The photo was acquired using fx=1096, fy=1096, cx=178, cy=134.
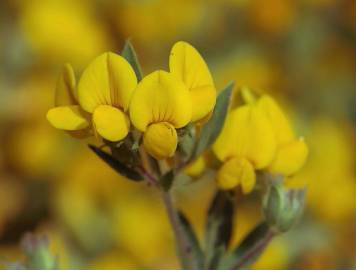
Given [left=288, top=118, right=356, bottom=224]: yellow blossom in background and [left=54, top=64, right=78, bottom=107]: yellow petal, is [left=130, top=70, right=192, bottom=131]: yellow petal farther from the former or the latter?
[left=288, top=118, right=356, bottom=224]: yellow blossom in background

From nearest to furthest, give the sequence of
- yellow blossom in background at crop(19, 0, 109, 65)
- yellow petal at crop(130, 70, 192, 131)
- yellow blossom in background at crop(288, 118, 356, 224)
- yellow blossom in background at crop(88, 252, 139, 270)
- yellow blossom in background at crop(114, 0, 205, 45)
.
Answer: yellow petal at crop(130, 70, 192, 131)
yellow blossom in background at crop(88, 252, 139, 270)
yellow blossom in background at crop(288, 118, 356, 224)
yellow blossom in background at crop(19, 0, 109, 65)
yellow blossom in background at crop(114, 0, 205, 45)

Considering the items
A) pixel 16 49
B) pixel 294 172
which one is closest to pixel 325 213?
pixel 16 49

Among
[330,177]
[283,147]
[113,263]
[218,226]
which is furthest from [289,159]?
[330,177]

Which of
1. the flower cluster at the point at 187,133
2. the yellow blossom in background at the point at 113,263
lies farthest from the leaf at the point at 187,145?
the yellow blossom in background at the point at 113,263

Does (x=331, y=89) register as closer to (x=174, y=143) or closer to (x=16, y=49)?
(x=16, y=49)

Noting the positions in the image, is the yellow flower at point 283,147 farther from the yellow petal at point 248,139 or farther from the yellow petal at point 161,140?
the yellow petal at point 161,140

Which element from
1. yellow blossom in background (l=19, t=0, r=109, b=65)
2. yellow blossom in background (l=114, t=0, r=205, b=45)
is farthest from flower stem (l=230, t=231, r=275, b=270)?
yellow blossom in background (l=114, t=0, r=205, b=45)
